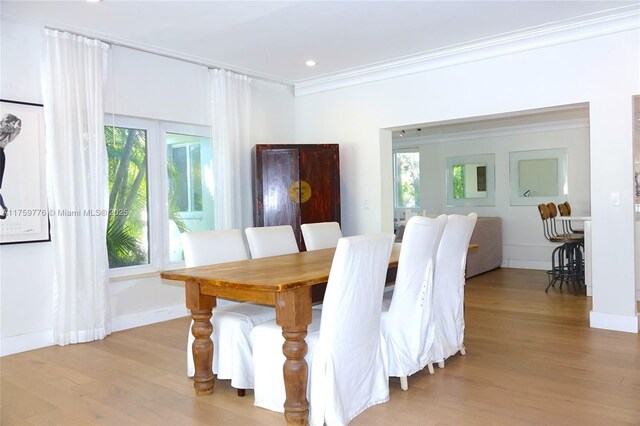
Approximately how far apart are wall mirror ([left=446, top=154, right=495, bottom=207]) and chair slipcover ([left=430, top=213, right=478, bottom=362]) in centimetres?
522

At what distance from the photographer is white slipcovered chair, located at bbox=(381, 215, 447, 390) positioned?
287cm

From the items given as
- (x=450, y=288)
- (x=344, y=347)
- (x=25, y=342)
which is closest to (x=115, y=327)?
(x=25, y=342)

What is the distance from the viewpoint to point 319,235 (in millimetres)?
4383

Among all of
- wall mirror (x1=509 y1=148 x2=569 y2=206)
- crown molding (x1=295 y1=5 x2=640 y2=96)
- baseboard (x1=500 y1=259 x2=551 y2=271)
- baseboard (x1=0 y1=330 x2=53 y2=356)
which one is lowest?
baseboard (x1=500 y1=259 x2=551 y2=271)

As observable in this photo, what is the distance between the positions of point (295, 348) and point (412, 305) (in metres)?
0.88

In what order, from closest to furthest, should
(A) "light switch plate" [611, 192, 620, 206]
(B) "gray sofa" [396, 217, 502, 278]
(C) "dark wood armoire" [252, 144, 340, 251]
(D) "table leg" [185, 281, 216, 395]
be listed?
1. (D) "table leg" [185, 281, 216, 395]
2. (A) "light switch plate" [611, 192, 620, 206]
3. (C) "dark wood armoire" [252, 144, 340, 251]
4. (B) "gray sofa" [396, 217, 502, 278]

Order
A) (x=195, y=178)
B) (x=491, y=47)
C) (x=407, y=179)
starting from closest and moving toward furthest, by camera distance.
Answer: (x=491, y=47), (x=195, y=178), (x=407, y=179)

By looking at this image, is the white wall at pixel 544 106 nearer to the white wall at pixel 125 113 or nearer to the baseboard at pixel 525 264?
the white wall at pixel 125 113

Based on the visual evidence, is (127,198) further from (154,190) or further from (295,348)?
(295,348)

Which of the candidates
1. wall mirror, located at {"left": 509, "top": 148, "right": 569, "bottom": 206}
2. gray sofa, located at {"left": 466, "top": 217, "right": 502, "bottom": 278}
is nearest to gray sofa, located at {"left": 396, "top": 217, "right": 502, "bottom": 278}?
gray sofa, located at {"left": 466, "top": 217, "right": 502, "bottom": 278}

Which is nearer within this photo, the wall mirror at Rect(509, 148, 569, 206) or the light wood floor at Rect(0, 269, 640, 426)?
the light wood floor at Rect(0, 269, 640, 426)

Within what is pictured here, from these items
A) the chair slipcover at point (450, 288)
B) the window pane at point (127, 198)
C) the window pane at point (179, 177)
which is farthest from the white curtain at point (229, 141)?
the chair slipcover at point (450, 288)

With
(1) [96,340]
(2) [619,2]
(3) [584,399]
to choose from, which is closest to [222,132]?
(1) [96,340]

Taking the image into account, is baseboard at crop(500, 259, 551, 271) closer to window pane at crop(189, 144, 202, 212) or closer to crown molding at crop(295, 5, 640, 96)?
crown molding at crop(295, 5, 640, 96)
